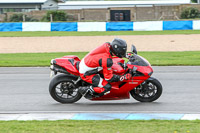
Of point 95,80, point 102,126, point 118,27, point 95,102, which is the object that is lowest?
point 95,102

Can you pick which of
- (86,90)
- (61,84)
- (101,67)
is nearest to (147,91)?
(101,67)

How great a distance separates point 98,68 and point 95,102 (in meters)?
0.98

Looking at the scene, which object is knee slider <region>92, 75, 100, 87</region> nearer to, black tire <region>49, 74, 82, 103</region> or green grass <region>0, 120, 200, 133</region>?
black tire <region>49, 74, 82, 103</region>

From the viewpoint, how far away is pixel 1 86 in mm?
11547

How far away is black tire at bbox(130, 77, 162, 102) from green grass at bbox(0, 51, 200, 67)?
23.3ft

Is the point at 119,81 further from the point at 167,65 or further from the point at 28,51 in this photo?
the point at 28,51

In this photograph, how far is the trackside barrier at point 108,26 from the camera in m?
33.4

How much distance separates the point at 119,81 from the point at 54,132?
2.51m

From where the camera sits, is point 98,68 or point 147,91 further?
point 147,91

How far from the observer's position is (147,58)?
58.4 ft

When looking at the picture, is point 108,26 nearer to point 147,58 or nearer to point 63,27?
point 63,27

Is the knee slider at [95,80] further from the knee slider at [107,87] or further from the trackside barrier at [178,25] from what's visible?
the trackside barrier at [178,25]

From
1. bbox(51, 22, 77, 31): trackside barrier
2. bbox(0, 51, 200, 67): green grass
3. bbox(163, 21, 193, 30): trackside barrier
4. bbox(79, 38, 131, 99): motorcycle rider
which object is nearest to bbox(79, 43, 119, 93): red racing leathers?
bbox(79, 38, 131, 99): motorcycle rider

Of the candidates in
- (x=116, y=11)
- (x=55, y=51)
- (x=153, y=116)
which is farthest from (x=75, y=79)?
(x=116, y=11)
